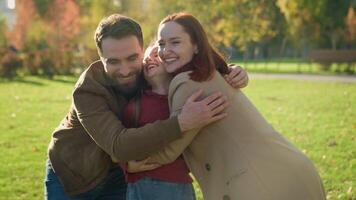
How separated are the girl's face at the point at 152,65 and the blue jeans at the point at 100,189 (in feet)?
2.37

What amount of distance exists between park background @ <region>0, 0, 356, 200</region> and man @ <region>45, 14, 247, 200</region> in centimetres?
57

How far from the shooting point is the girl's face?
2.76 metres

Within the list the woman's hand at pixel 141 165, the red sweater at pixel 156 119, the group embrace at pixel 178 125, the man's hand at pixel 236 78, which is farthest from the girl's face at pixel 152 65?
the woman's hand at pixel 141 165

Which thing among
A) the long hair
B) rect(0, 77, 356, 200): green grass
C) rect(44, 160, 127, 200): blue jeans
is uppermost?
the long hair

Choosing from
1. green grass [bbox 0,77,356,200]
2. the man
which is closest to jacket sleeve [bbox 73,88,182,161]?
the man

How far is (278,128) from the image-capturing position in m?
9.70

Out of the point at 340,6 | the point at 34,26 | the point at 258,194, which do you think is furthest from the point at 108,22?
the point at 340,6

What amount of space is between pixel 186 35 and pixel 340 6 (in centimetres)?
4192

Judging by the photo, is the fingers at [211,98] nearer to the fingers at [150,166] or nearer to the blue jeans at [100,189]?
the fingers at [150,166]

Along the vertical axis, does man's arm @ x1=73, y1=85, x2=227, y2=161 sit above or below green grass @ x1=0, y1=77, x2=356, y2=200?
above

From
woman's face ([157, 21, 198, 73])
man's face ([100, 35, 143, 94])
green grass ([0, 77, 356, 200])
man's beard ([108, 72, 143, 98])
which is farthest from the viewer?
green grass ([0, 77, 356, 200])

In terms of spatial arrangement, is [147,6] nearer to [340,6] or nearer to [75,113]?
[340,6]

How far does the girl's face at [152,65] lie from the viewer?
2762 millimetres

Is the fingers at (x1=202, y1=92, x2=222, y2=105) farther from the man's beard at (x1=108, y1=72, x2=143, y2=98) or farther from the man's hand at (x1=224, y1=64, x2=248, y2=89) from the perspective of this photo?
the man's beard at (x1=108, y1=72, x2=143, y2=98)
